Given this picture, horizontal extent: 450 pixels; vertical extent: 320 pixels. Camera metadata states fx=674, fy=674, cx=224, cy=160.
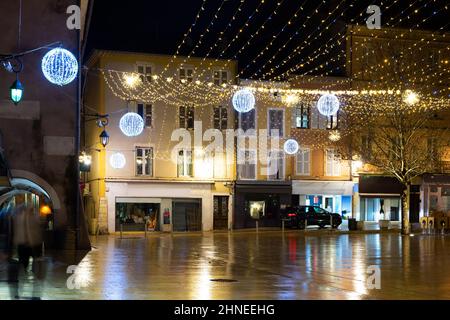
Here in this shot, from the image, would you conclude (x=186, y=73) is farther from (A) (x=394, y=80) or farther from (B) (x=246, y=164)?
(A) (x=394, y=80)

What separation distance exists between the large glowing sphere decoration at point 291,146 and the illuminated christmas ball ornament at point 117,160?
1045 centimetres

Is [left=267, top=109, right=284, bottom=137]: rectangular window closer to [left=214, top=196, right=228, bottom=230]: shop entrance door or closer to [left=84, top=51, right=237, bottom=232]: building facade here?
[left=84, top=51, right=237, bottom=232]: building facade

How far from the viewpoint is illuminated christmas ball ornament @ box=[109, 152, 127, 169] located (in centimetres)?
4122

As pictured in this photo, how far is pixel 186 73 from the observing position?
43812mm

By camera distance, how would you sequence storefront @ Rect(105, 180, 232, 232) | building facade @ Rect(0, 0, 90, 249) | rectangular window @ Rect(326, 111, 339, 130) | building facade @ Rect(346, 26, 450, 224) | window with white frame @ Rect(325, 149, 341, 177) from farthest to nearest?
1. rectangular window @ Rect(326, 111, 339, 130)
2. window with white frame @ Rect(325, 149, 341, 177)
3. building facade @ Rect(346, 26, 450, 224)
4. storefront @ Rect(105, 180, 232, 232)
5. building facade @ Rect(0, 0, 90, 249)

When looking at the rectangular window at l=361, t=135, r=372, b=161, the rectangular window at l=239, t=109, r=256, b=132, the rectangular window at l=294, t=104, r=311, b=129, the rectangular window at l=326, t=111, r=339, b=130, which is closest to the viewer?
the rectangular window at l=361, t=135, r=372, b=161

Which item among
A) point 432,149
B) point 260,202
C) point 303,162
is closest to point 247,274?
point 260,202

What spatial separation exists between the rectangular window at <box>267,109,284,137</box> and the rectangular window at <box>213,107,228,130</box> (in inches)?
120

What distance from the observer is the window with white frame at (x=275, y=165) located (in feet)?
150

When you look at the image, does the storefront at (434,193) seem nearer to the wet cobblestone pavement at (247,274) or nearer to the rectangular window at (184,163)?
the rectangular window at (184,163)

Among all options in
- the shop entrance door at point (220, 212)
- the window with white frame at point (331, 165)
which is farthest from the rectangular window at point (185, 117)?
the window with white frame at point (331, 165)

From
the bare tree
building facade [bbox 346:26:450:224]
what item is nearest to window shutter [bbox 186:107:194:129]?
the bare tree
